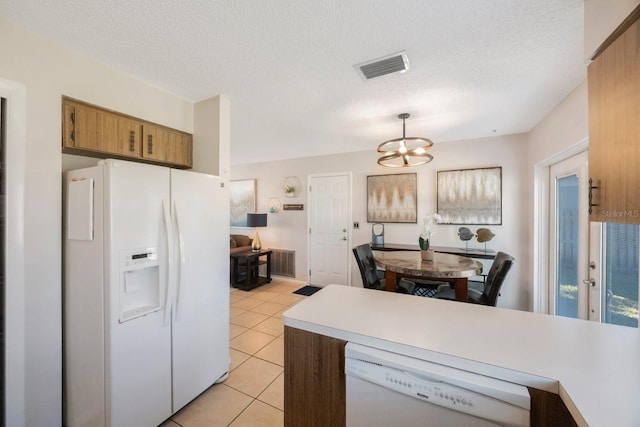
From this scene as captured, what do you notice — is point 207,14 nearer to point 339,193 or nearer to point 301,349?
point 301,349

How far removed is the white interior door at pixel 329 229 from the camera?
4535 millimetres

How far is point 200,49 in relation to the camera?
1660 mm

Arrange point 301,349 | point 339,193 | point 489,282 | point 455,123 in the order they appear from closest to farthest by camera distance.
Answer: point 301,349 → point 489,282 → point 455,123 → point 339,193

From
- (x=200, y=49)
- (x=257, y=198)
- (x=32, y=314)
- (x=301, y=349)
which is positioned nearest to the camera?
(x=301, y=349)

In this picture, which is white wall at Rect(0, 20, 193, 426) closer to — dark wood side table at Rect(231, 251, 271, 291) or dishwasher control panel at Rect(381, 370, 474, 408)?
dishwasher control panel at Rect(381, 370, 474, 408)

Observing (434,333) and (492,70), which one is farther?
(492,70)

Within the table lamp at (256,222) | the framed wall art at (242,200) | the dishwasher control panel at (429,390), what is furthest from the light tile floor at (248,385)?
the framed wall art at (242,200)

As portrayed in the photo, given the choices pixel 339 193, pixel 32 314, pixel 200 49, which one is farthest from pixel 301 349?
pixel 339 193

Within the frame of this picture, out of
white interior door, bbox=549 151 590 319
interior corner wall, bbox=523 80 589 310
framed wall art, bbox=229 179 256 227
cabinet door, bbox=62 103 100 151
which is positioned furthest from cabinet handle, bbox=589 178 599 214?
framed wall art, bbox=229 179 256 227

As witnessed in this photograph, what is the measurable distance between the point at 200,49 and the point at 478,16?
1644 millimetres

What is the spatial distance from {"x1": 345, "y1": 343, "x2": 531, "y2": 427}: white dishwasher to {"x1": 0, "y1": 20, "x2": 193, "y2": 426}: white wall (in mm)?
1841

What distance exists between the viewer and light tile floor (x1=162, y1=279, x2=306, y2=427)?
5.74ft

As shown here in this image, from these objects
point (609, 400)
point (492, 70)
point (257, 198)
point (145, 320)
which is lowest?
point (145, 320)

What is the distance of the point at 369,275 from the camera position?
2879mm
